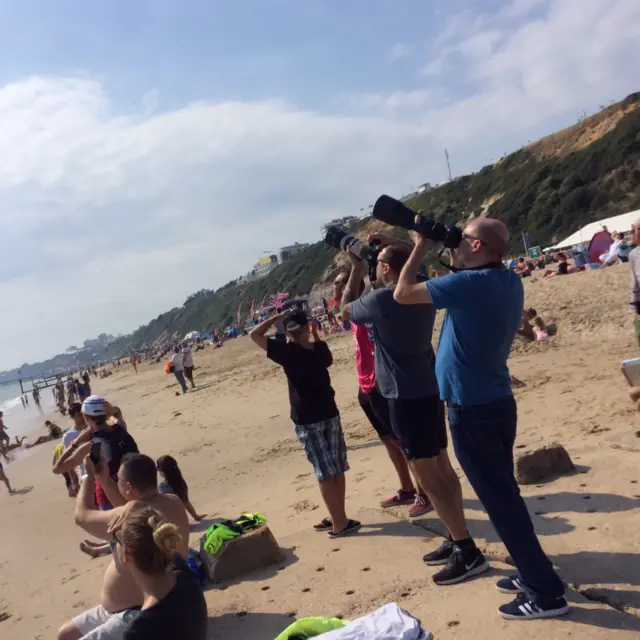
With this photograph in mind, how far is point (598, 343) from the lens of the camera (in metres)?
10.8

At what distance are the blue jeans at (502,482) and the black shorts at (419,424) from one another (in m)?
0.64

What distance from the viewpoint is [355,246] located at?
12.7 feet

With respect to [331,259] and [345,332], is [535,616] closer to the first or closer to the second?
[345,332]

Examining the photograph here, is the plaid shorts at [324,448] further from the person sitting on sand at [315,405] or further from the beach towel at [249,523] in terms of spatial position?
the beach towel at [249,523]

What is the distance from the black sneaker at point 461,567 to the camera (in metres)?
3.25

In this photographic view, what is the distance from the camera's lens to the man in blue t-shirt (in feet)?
9.03

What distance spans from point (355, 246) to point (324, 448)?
1508mm

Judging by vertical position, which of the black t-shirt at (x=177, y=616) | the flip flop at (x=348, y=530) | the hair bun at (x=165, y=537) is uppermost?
the hair bun at (x=165, y=537)

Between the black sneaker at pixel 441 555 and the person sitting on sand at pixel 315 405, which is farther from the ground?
the person sitting on sand at pixel 315 405

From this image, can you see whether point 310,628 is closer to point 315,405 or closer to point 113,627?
point 113,627

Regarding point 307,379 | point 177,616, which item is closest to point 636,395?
point 307,379

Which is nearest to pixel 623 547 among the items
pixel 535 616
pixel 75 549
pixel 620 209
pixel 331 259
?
pixel 535 616

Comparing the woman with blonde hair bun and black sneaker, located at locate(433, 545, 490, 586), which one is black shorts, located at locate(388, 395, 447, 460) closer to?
black sneaker, located at locate(433, 545, 490, 586)

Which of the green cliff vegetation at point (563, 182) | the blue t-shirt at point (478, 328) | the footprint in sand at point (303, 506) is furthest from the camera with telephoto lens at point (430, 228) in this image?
the green cliff vegetation at point (563, 182)
